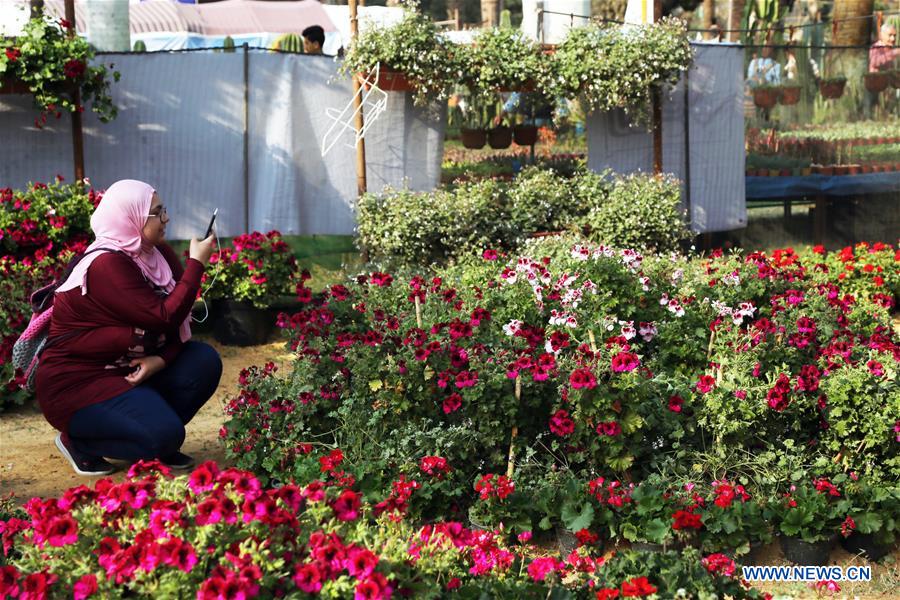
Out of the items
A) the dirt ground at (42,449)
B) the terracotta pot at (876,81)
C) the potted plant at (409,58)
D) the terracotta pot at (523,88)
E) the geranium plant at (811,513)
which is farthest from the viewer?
the terracotta pot at (876,81)

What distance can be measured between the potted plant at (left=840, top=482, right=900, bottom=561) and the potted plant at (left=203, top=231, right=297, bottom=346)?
4.51m

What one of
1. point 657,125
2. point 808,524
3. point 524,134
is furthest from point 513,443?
point 524,134

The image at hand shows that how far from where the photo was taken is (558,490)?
4113 mm

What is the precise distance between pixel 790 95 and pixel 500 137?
3.09 metres

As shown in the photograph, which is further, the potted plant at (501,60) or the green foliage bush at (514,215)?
the potted plant at (501,60)

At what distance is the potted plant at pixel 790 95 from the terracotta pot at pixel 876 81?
74 cm

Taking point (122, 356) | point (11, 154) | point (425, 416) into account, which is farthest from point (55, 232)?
point (425, 416)

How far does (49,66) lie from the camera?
7766mm

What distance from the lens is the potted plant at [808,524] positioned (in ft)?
13.0

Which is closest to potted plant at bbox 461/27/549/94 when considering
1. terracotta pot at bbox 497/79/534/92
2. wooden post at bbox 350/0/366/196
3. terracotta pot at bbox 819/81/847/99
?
terracotta pot at bbox 497/79/534/92

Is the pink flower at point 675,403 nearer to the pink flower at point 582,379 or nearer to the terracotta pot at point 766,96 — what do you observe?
the pink flower at point 582,379

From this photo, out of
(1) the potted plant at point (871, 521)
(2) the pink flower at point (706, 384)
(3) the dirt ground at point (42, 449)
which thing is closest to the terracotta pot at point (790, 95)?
(3) the dirt ground at point (42, 449)

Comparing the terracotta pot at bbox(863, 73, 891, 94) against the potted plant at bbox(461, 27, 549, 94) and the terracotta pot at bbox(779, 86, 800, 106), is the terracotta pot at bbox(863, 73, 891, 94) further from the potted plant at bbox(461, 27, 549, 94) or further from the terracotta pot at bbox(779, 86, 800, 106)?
the potted plant at bbox(461, 27, 549, 94)

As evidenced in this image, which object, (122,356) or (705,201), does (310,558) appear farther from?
(705,201)
